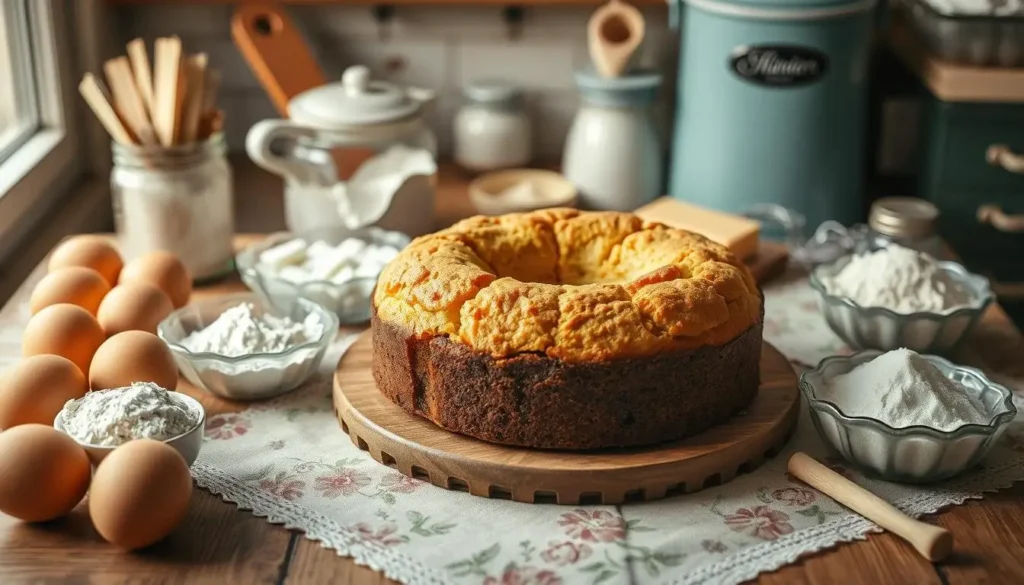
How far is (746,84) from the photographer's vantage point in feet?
5.97

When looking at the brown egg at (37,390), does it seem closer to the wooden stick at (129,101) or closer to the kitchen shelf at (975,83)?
the wooden stick at (129,101)

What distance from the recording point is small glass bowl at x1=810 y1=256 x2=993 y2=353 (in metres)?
1.39

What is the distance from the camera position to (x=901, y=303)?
4.67ft

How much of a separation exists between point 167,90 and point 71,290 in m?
0.30

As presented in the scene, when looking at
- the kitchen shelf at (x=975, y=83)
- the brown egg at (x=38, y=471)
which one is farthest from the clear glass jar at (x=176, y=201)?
the kitchen shelf at (x=975, y=83)

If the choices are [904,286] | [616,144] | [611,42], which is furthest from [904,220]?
[611,42]

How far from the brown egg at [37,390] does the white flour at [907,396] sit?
77 centimetres

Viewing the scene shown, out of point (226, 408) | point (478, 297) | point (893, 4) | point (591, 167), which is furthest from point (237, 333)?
point (893, 4)

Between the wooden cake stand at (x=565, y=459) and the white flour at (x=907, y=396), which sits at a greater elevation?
the white flour at (x=907, y=396)

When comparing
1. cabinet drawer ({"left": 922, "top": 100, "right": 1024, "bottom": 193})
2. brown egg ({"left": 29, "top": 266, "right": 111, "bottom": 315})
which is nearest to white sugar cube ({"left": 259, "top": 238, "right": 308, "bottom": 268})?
brown egg ({"left": 29, "top": 266, "right": 111, "bottom": 315})

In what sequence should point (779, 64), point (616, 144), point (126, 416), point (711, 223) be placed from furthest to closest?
point (616, 144)
point (779, 64)
point (711, 223)
point (126, 416)

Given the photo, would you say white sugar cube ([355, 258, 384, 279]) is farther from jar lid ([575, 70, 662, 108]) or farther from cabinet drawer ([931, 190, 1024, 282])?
cabinet drawer ([931, 190, 1024, 282])

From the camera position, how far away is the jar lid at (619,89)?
1868 millimetres

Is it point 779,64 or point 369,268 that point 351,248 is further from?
point 779,64
